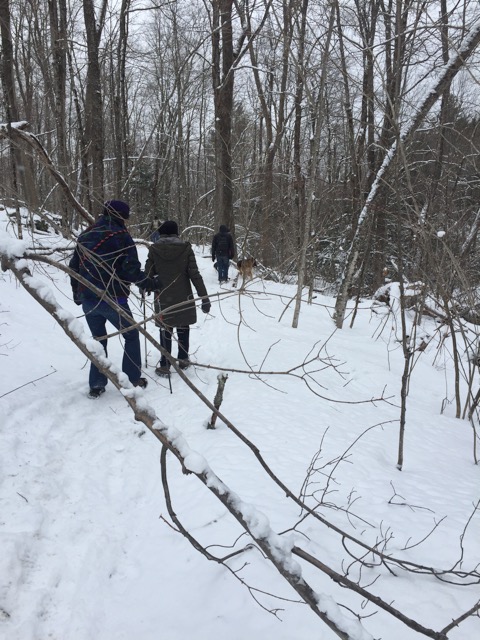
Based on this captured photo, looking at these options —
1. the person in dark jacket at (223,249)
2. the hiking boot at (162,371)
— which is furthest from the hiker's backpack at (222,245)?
the hiking boot at (162,371)

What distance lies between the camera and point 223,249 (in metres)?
10.5

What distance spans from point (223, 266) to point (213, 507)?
8700 mm

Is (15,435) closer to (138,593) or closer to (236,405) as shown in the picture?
(138,593)

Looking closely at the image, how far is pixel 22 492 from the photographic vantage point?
2451 millimetres

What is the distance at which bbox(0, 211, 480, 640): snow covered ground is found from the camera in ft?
5.79

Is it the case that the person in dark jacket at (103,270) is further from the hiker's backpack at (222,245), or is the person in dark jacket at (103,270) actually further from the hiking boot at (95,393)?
the hiker's backpack at (222,245)

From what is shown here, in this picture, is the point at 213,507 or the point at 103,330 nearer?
the point at 213,507

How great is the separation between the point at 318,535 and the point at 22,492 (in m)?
1.83

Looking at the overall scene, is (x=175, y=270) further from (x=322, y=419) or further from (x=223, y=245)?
(x=223, y=245)

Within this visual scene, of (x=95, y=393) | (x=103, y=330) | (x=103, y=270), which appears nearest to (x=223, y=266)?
(x=103, y=330)

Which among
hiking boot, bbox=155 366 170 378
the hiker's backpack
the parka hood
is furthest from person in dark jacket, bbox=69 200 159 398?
the hiker's backpack

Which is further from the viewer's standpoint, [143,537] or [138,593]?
[143,537]

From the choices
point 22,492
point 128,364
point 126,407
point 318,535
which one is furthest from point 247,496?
point 128,364

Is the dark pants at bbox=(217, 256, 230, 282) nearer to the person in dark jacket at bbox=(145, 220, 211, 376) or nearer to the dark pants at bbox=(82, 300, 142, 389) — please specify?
the person in dark jacket at bbox=(145, 220, 211, 376)
